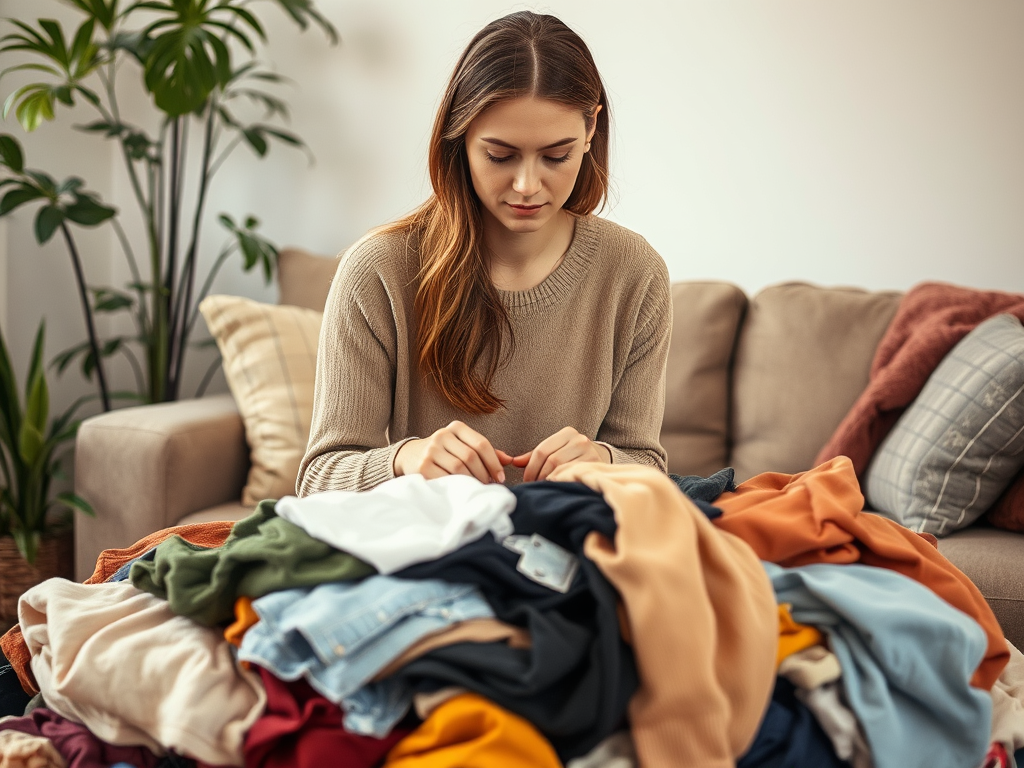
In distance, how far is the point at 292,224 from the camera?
3.08m

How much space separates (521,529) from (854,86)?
2114mm

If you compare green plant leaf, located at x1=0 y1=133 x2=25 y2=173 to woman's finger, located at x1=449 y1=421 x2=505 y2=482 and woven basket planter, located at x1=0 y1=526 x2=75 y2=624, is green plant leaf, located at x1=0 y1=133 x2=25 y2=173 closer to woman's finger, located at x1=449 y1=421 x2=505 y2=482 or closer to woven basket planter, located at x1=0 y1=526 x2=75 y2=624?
woven basket planter, located at x1=0 y1=526 x2=75 y2=624

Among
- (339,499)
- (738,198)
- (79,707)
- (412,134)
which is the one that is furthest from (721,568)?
(412,134)

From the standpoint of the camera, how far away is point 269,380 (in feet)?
7.48

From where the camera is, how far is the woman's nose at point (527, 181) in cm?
123

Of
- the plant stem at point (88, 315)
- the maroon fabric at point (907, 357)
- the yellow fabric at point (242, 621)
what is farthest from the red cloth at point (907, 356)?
the plant stem at point (88, 315)

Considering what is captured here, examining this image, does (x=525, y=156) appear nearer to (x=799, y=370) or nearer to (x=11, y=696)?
(x=11, y=696)

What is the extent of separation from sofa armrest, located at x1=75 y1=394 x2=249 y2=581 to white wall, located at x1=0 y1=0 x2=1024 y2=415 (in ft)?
2.70

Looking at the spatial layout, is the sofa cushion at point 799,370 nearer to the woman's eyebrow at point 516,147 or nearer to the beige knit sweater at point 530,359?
the beige knit sweater at point 530,359

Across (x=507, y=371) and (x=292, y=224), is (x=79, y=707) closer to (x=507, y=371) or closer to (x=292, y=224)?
(x=507, y=371)

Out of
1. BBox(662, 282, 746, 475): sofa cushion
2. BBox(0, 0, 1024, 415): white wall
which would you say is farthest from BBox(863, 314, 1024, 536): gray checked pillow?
BBox(0, 0, 1024, 415): white wall

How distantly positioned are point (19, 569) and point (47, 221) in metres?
0.90

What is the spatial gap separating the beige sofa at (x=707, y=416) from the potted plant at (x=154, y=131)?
57 centimetres

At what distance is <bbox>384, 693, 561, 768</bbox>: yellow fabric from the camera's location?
2.14 feet
